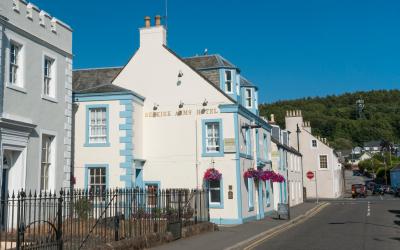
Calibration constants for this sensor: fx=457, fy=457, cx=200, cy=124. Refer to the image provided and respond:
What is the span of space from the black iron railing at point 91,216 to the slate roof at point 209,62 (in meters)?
9.68

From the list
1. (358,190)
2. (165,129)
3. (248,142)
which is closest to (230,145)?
(248,142)

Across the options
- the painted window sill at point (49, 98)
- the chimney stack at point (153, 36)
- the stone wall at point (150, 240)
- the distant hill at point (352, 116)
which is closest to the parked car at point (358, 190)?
the chimney stack at point (153, 36)

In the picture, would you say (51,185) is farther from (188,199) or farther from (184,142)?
(184,142)

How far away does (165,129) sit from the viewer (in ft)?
85.7

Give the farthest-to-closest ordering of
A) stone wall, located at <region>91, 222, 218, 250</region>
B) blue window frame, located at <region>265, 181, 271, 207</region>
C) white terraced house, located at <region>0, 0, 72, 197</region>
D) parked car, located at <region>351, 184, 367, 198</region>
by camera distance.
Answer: parked car, located at <region>351, 184, 367, 198</region> → blue window frame, located at <region>265, 181, 271, 207</region> → white terraced house, located at <region>0, 0, 72, 197</region> → stone wall, located at <region>91, 222, 218, 250</region>

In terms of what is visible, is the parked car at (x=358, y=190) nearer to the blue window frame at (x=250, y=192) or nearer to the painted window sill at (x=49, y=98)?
the blue window frame at (x=250, y=192)

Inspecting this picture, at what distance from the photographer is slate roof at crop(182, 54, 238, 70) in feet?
90.8

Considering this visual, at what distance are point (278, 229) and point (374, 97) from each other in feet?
478

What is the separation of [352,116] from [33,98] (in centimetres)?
14127

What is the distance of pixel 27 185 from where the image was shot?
1670 cm

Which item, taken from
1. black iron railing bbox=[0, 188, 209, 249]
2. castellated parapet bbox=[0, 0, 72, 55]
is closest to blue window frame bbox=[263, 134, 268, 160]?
black iron railing bbox=[0, 188, 209, 249]

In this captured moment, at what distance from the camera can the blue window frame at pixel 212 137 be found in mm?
25250

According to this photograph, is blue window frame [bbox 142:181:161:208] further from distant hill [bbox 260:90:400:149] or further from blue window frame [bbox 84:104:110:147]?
distant hill [bbox 260:90:400:149]

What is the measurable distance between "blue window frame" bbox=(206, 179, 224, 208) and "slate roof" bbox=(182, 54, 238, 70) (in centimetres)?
705
